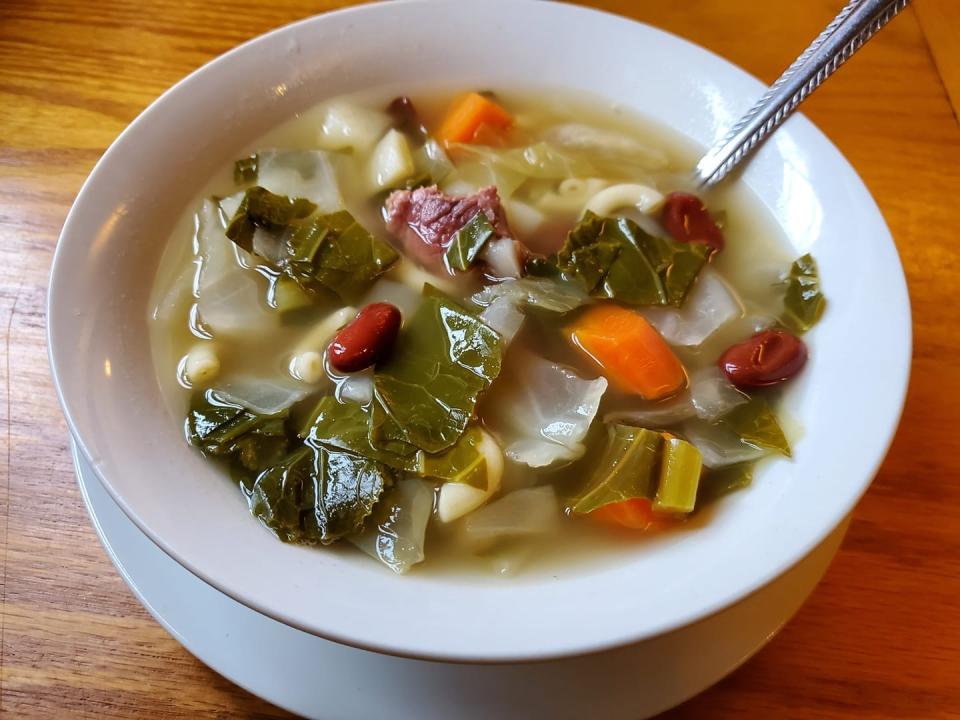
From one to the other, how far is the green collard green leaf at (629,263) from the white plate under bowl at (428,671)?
0.69 metres

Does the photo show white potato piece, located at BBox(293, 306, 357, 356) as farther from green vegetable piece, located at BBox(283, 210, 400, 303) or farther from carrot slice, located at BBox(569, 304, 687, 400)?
carrot slice, located at BBox(569, 304, 687, 400)

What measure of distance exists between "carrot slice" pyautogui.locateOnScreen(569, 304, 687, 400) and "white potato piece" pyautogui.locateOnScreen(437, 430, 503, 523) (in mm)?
341

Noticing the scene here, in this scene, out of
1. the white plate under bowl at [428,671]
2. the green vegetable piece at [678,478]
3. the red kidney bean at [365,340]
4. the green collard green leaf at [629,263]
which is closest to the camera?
the white plate under bowl at [428,671]

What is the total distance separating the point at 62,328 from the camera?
4.24 ft

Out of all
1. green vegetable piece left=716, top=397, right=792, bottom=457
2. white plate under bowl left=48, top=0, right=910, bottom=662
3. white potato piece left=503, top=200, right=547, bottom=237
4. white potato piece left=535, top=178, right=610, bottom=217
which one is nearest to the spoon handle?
white plate under bowl left=48, top=0, right=910, bottom=662

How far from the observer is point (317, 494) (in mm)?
1351

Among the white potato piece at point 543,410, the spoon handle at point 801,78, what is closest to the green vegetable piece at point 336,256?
the white potato piece at point 543,410

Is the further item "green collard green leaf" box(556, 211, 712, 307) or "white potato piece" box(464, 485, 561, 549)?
"green collard green leaf" box(556, 211, 712, 307)

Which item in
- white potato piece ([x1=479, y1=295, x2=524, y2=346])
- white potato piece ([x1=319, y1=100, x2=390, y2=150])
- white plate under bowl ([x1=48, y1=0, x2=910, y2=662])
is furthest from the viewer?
white potato piece ([x1=319, y1=100, x2=390, y2=150])

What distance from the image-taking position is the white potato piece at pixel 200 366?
58.3 inches

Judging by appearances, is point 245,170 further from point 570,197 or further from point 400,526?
point 400,526

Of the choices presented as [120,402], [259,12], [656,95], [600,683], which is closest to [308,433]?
[120,402]

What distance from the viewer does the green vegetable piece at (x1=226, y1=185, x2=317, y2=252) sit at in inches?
64.0

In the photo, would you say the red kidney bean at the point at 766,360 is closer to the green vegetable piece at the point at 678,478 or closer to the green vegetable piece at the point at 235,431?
the green vegetable piece at the point at 678,478
